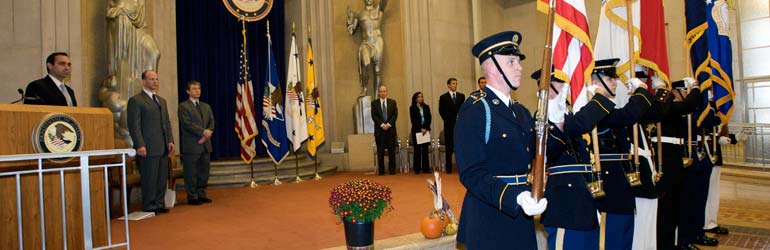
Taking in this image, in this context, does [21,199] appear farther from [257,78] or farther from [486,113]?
[257,78]

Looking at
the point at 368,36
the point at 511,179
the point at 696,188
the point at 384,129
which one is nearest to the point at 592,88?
the point at 511,179

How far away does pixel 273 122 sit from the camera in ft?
24.3

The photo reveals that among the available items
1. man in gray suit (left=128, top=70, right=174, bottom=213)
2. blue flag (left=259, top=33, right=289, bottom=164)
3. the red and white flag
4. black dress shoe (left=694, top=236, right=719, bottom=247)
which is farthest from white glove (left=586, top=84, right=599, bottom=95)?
blue flag (left=259, top=33, right=289, bottom=164)

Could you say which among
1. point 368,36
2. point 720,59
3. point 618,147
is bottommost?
point 618,147

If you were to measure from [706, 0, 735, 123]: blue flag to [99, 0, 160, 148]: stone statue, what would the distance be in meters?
6.25

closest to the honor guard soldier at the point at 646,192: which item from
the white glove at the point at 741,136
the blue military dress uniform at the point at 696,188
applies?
the blue military dress uniform at the point at 696,188

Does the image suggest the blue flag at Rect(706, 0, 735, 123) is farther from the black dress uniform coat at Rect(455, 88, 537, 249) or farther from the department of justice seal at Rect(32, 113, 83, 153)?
the department of justice seal at Rect(32, 113, 83, 153)

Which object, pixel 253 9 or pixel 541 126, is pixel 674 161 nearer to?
pixel 541 126

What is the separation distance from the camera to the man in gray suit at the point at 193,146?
18.4 feet

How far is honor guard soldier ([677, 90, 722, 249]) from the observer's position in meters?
3.72

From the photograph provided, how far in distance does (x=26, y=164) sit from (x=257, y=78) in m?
6.64

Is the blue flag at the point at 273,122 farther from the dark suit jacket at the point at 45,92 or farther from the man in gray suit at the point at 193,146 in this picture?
the dark suit jacket at the point at 45,92

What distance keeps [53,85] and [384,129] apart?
16.7 feet

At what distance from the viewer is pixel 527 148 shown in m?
1.91
